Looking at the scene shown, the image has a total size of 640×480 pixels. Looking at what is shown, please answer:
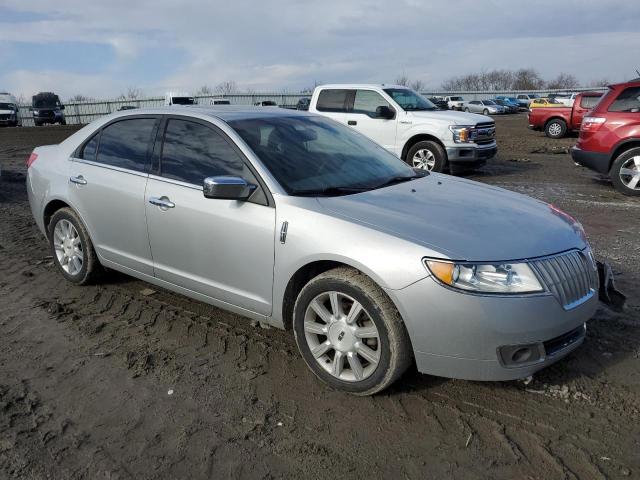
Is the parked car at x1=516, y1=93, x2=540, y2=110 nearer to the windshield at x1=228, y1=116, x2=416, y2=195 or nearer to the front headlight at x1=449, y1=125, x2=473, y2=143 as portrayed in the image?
the front headlight at x1=449, y1=125, x2=473, y2=143

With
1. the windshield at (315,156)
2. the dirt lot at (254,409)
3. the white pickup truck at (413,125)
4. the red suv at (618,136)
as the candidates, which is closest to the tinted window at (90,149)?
the dirt lot at (254,409)

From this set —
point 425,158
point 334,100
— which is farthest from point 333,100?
point 425,158

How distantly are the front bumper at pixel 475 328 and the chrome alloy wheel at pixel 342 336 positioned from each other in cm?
28

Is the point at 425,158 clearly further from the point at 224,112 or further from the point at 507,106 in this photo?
the point at 507,106

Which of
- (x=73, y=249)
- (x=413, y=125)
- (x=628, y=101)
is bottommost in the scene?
(x=73, y=249)

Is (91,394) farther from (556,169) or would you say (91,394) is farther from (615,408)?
(556,169)

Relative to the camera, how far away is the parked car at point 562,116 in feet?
63.5

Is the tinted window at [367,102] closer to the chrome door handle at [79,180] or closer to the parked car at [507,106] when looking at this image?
the chrome door handle at [79,180]

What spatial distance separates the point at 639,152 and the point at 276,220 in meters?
7.91

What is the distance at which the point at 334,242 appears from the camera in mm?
3018

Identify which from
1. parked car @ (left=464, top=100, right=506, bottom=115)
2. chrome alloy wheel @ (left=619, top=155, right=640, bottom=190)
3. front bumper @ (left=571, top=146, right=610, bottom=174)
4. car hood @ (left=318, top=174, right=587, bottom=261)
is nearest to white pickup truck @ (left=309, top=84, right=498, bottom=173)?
front bumper @ (left=571, top=146, right=610, bottom=174)

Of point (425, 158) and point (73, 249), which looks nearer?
point (73, 249)

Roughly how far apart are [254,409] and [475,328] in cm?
130

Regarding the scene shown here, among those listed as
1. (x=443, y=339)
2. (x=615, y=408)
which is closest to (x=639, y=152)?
(x=615, y=408)
